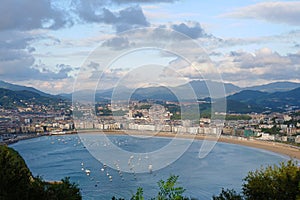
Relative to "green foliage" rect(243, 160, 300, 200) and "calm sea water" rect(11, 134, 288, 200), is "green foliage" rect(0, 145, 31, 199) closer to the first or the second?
"green foliage" rect(243, 160, 300, 200)

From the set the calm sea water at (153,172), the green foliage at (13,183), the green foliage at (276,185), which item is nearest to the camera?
the green foliage at (13,183)

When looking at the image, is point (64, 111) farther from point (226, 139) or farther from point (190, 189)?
point (190, 189)

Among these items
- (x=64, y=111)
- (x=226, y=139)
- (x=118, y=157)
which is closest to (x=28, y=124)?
(x=64, y=111)

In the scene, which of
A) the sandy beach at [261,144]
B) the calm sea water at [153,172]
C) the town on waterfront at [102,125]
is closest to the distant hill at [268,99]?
the town on waterfront at [102,125]

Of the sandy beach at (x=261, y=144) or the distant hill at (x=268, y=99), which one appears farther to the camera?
the distant hill at (x=268, y=99)

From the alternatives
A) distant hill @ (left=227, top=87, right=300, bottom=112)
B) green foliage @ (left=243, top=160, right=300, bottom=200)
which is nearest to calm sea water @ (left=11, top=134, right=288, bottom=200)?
green foliage @ (left=243, top=160, right=300, bottom=200)

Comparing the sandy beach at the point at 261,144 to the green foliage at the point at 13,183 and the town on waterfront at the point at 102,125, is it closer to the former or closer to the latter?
the town on waterfront at the point at 102,125
